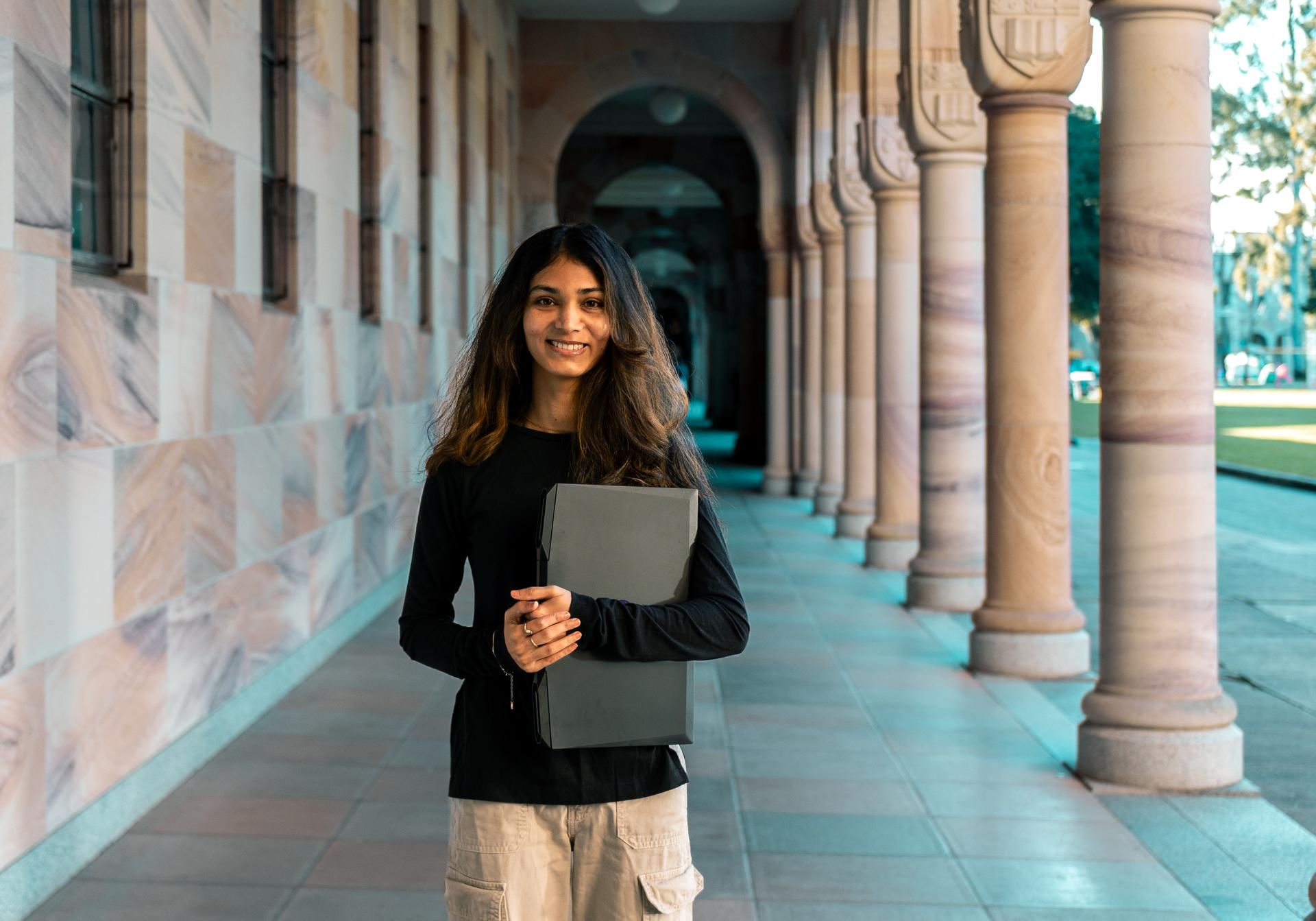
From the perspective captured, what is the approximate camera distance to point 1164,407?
528cm

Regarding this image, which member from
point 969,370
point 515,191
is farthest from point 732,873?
point 515,191

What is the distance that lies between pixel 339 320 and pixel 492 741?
6.20m

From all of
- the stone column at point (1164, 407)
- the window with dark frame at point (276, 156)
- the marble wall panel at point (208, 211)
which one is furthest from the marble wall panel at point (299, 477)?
the stone column at point (1164, 407)

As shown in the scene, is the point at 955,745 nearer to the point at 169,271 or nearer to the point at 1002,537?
the point at 1002,537

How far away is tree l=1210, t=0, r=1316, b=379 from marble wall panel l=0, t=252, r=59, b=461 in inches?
1078

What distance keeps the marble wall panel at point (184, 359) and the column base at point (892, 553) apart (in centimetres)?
683

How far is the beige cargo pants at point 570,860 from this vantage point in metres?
2.12

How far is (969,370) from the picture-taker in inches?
359

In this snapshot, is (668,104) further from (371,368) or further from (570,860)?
(570,860)

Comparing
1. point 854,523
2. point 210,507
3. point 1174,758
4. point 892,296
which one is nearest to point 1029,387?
point 1174,758

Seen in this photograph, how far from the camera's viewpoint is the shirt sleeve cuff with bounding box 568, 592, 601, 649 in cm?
196

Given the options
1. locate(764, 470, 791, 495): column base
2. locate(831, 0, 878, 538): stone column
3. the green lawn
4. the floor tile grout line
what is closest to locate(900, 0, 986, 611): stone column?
the floor tile grout line

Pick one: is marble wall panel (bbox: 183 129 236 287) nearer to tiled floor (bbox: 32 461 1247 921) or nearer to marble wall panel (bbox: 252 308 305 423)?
marble wall panel (bbox: 252 308 305 423)

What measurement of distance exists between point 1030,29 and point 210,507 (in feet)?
13.6
